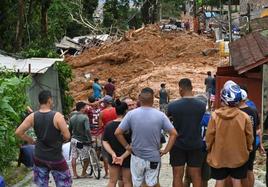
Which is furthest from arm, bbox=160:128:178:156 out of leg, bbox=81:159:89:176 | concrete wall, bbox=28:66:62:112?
concrete wall, bbox=28:66:62:112

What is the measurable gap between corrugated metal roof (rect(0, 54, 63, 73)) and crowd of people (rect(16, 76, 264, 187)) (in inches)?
421

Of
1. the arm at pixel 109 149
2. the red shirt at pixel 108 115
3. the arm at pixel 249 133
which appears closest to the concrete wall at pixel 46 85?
the red shirt at pixel 108 115

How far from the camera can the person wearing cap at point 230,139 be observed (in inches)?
288

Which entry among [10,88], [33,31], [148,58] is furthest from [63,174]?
[148,58]

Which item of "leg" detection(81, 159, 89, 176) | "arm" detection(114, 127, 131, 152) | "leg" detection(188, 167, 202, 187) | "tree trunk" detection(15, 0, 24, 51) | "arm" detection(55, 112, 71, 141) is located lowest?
"leg" detection(81, 159, 89, 176)

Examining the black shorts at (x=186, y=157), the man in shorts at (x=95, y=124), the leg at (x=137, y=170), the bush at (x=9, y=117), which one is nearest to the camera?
the leg at (x=137, y=170)

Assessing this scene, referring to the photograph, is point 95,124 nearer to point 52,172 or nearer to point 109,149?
point 109,149

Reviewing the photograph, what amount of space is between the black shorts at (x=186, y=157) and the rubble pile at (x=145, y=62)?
924 inches

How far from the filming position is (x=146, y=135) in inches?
302

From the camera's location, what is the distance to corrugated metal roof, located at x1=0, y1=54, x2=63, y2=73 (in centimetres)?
1889

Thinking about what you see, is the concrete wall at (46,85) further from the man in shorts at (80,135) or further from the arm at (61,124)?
the arm at (61,124)

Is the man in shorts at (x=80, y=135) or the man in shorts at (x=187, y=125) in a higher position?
the man in shorts at (x=187, y=125)

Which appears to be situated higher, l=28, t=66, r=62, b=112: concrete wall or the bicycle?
l=28, t=66, r=62, b=112: concrete wall

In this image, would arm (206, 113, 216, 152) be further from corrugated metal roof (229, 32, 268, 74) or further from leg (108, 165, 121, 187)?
corrugated metal roof (229, 32, 268, 74)
